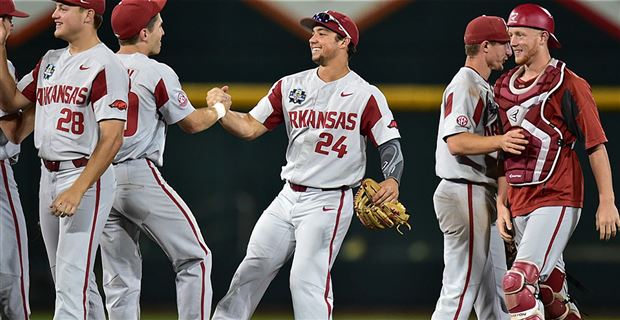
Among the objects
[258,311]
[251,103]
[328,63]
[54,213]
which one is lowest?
[258,311]

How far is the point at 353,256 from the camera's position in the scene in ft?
28.0

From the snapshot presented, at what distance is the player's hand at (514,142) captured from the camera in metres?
5.02

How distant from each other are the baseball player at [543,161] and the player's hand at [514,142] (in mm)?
62

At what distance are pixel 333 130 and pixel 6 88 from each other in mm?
1621

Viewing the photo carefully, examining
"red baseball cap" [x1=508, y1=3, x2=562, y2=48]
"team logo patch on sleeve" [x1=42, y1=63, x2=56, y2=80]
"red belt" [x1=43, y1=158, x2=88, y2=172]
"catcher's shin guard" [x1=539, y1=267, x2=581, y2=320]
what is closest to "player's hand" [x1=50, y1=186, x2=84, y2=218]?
"red belt" [x1=43, y1=158, x2=88, y2=172]

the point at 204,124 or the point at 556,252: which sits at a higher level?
the point at 204,124

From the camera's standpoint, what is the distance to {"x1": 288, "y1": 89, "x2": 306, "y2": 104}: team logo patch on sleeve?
538 centimetres

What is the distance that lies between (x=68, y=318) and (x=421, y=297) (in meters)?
4.46

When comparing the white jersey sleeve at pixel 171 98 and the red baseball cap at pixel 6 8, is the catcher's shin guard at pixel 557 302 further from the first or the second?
the red baseball cap at pixel 6 8

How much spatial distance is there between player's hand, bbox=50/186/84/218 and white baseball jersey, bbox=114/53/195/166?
80 cm

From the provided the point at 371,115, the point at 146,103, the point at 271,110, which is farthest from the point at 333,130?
the point at 146,103

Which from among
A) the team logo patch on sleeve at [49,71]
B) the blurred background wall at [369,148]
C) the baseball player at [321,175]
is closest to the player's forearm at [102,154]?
the team logo patch on sleeve at [49,71]

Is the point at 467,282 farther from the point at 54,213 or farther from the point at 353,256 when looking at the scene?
the point at 353,256

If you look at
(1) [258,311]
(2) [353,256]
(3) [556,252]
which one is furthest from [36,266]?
(3) [556,252]
